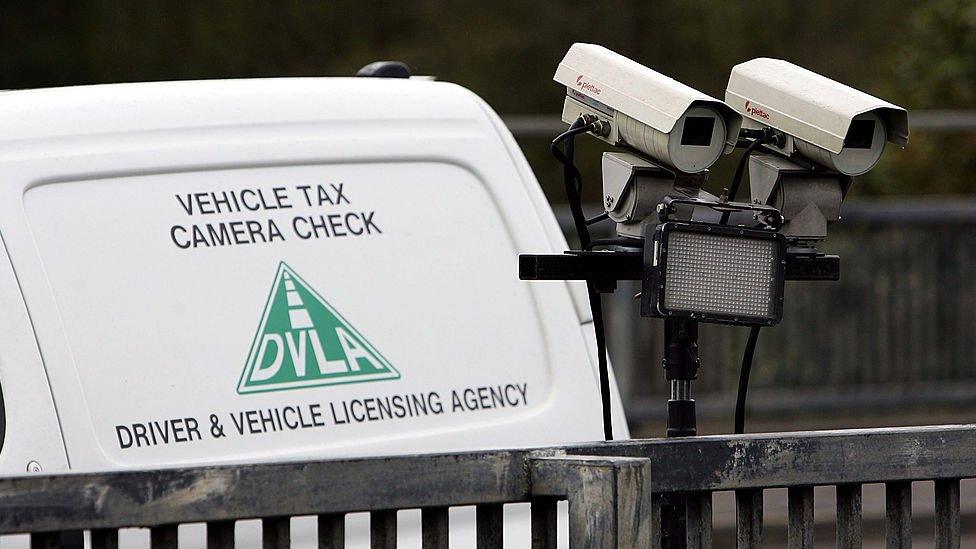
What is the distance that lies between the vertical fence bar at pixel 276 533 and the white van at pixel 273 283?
80 cm

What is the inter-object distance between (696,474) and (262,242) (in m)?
1.21

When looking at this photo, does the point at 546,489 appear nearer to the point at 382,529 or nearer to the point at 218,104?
the point at 382,529

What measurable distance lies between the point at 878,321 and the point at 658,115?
25.1ft

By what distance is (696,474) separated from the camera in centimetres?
240

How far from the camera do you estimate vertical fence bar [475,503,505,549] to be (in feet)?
7.54

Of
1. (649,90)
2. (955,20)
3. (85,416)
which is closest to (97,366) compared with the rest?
(85,416)

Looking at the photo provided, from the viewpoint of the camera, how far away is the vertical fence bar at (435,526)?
2264mm

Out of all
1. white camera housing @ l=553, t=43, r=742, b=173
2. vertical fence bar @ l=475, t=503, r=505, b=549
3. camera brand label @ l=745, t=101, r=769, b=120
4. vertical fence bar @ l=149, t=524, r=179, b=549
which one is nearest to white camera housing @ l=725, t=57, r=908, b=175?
camera brand label @ l=745, t=101, r=769, b=120

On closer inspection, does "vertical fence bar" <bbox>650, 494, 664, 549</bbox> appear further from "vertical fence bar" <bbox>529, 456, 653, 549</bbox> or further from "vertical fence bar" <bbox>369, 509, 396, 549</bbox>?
"vertical fence bar" <bbox>369, 509, 396, 549</bbox>

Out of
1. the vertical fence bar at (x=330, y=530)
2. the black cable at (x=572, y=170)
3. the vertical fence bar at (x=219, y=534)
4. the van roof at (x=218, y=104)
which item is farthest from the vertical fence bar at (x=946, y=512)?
the van roof at (x=218, y=104)

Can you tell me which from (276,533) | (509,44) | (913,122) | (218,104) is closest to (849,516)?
(276,533)

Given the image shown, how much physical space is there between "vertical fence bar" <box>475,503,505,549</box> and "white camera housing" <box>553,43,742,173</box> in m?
0.75

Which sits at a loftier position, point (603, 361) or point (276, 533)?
point (603, 361)

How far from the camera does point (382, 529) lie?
2250 mm
